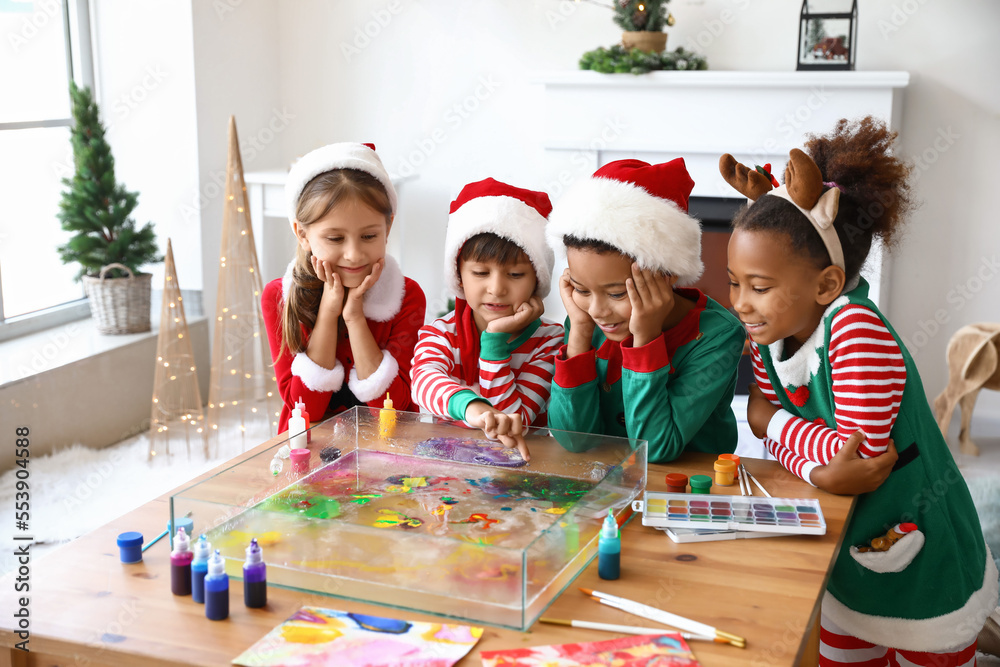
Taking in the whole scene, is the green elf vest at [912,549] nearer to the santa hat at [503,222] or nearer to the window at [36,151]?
the santa hat at [503,222]

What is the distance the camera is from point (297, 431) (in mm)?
1513

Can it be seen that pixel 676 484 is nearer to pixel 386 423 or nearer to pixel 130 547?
pixel 386 423

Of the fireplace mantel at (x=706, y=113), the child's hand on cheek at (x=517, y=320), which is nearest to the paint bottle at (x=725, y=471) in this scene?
the child's hand on cheek at (x=517, y=320)

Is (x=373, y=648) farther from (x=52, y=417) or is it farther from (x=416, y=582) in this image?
(x=52, y=417)

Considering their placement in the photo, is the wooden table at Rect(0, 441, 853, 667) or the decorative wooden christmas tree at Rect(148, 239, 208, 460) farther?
the decorative wooden christmas tree at Rect(148, 239, 208, 460)

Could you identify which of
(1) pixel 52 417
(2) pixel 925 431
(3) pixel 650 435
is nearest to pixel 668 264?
(3) pixel 650 435

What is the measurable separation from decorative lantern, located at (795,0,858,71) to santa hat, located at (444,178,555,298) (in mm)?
2184

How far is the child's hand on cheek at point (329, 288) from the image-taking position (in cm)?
185

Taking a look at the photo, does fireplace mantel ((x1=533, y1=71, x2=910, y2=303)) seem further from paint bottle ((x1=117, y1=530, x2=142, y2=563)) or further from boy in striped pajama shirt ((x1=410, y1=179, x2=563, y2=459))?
paint bottle ((x1=117, y1=530, x2=142, y2=563))

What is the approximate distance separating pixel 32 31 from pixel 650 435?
318 cm

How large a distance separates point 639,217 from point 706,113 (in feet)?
Result: 7.55

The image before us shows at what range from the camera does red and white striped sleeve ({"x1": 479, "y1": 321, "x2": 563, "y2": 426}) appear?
5.59 feet

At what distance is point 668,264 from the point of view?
1.55m

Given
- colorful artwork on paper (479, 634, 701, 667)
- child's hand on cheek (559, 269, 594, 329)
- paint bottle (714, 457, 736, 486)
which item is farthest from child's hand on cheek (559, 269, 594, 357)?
colorful artwork on paper (479, 634, 701, 667)
